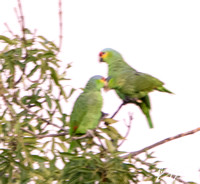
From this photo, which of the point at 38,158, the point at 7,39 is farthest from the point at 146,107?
the point at 7,39

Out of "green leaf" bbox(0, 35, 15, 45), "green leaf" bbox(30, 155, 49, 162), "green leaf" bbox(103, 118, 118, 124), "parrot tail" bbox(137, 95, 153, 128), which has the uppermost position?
"green leaf" bbox(0, 35, 15, 45)

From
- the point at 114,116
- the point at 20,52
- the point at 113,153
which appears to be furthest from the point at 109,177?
the point at 20,52

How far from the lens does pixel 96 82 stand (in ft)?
6.86

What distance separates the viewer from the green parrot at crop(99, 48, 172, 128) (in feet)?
6.95

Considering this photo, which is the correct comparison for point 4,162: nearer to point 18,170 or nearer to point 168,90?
point 18,170

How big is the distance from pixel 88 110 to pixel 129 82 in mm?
228

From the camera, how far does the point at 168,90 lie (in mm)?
2178

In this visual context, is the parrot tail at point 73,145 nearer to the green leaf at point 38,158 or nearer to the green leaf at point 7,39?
the green leaf at point 38,158

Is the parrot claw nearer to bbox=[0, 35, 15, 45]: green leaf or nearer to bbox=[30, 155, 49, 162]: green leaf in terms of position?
bbox=[30, 155, 49, 162]: green leaf

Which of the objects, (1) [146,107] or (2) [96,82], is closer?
(2) [96,82]

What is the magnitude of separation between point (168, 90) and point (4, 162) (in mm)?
779

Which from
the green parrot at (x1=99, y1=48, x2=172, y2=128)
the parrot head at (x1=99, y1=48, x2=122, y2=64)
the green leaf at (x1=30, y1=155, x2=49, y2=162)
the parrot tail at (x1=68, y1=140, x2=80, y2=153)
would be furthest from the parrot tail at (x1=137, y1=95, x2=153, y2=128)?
the green leaf at (x1=30, y1=155, x2=49, y2=162)

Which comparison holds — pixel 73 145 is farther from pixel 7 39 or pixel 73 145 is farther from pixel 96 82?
pixel 7 39

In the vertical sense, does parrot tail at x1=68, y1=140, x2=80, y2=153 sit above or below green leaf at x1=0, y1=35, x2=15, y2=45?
below
